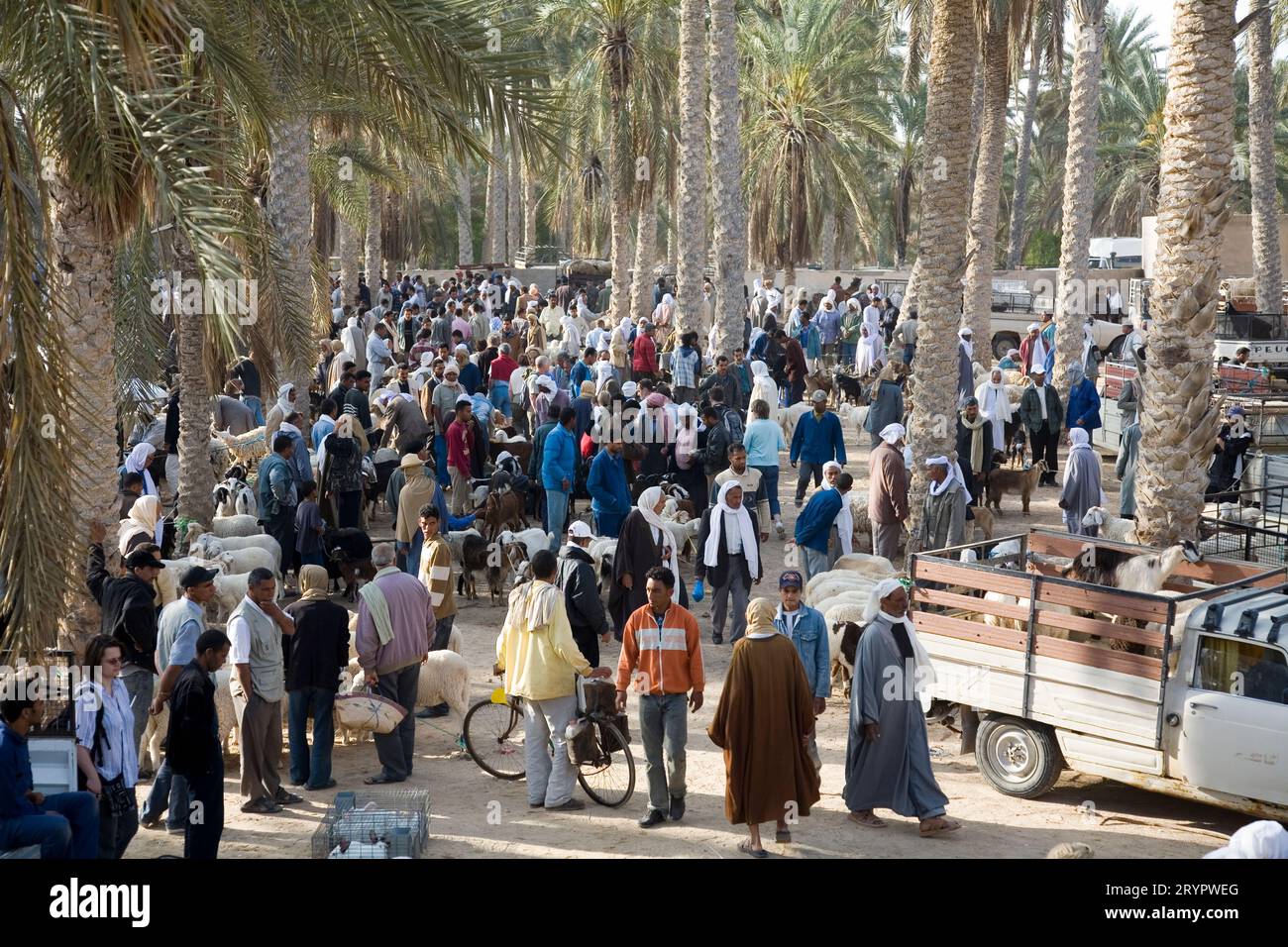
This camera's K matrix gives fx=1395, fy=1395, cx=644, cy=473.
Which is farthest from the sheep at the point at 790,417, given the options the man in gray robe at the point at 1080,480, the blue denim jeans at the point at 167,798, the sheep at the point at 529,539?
the blue denim jeans at the point at 167,798

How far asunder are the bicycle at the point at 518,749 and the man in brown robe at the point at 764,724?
1085mm

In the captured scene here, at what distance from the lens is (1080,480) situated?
1477cm

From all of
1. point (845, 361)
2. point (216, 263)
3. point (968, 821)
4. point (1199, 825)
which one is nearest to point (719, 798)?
point (968, 821)

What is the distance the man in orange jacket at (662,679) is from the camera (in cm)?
860

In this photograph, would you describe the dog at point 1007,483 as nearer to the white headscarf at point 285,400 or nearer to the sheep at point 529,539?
the sheep at point 529,539

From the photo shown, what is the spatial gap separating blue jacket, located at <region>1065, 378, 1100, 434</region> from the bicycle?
11.9 meters

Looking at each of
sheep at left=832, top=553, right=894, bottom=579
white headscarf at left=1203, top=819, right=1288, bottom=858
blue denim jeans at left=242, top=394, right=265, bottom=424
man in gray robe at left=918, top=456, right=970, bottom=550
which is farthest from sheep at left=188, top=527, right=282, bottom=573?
white headscarf at left=1203, top=819, right=1288, bottom=858

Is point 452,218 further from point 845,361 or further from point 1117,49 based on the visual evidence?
point 845,361

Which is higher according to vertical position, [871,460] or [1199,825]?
[871,460]

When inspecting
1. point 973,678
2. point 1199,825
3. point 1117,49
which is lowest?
point 1199,825

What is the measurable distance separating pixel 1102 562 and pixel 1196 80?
441 centimetres

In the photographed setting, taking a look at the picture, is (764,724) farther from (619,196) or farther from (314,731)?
(619,196)

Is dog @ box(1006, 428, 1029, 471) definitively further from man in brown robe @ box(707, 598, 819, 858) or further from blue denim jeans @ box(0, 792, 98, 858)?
blue denim jeans @ box(0, 792, 98, 858)
